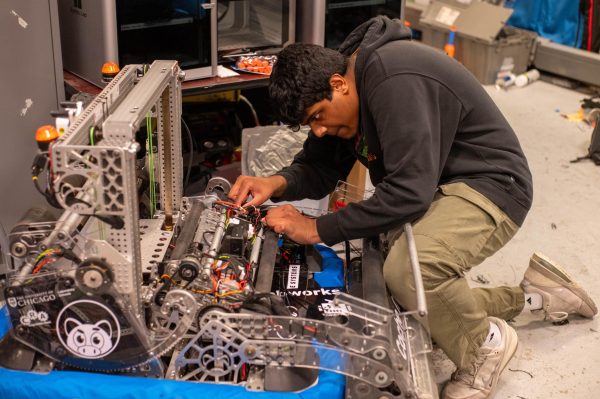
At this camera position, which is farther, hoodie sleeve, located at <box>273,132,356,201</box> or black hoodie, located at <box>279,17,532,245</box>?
hoodie sleeve, located at <box>273,132,356,201</box>

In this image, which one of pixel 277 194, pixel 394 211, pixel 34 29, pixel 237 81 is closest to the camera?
pixel 394 211

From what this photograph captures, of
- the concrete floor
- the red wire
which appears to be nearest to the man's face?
the red wire

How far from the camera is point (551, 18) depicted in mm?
5480

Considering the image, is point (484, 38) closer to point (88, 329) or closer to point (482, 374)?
point (482, 374)

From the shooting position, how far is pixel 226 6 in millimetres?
3561

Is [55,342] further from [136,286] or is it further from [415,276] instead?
[415,276]

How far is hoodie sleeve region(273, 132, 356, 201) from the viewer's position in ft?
7.83

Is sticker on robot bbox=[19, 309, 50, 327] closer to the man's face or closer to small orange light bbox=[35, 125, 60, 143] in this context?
small orange light bbox=[35, 125, 60, 143]

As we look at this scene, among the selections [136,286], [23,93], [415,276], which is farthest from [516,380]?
[23,93]

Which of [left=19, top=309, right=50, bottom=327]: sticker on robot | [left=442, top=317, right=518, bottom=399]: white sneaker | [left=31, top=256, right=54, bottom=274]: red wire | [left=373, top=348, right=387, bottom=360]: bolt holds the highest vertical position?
[left=31, top=256, right=54, bottom=274]: red wire

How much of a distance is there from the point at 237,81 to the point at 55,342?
63.2 inches

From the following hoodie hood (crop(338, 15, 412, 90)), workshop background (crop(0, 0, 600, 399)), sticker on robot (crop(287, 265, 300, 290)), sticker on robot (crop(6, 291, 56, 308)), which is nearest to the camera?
sticker on robot (crop(6, 291, 56, 308))

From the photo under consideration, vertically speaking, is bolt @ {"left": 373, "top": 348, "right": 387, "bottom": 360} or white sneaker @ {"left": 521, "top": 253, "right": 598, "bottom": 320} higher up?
bolt @ {"left": 373, "top": 348, "right": 387, "bottom": 360}

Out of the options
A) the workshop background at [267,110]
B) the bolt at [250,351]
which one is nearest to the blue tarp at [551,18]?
the workshop background at [267,110]
